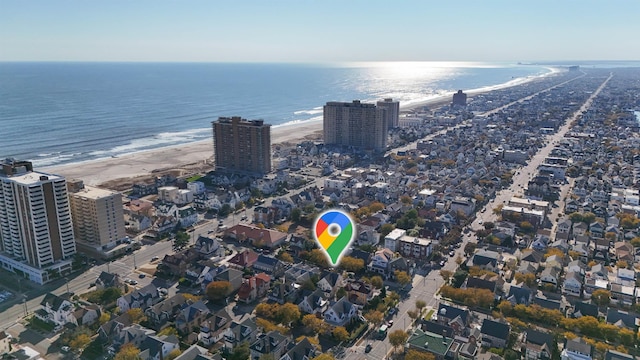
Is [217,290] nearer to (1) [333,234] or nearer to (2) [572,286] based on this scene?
(1) [333,234]

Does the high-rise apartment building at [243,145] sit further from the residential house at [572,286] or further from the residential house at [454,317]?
the residential house at [572,286]

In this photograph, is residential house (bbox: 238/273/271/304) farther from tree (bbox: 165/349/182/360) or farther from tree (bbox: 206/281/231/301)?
tree (bbox: 165/349/182/360)

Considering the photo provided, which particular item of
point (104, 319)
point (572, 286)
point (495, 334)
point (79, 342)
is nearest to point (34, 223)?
point (104, 319)

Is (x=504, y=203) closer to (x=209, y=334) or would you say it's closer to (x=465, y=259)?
(x=465, y=259)

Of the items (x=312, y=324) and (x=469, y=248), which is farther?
(x=469, y=248)

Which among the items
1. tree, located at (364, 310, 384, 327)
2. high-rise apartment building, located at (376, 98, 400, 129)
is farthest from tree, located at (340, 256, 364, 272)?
high-rise apartment building, located at (376, 98, 400, 129)

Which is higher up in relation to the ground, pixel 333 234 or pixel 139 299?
pixel 333 234
